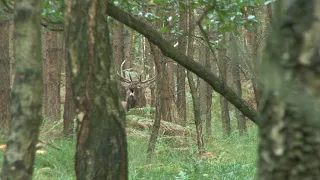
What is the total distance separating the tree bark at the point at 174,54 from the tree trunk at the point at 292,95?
10.5ft

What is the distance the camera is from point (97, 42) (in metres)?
3.57

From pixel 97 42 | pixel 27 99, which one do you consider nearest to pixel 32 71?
pixel 27 99

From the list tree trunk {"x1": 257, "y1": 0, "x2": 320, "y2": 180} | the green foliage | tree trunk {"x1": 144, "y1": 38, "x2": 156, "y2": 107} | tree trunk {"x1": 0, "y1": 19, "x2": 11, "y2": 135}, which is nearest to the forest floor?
tree trunk {"x1": 0, "y1": 19, "x2": 11, "y2": 135}

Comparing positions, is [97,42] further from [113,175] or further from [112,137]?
[113,175]

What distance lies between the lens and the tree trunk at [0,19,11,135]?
42.0 feet

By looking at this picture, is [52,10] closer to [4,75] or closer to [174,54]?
[174,54]

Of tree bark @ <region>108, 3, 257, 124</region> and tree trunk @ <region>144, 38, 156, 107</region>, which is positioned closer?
tree bark @ <region>108, 3, 257, 124</region>

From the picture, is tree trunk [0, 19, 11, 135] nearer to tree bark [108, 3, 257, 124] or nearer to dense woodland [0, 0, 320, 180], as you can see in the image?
dense woodland [0, 0, 320, 180]

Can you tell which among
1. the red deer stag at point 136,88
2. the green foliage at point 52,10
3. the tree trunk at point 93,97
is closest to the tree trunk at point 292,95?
the tree trunk at point 93,97

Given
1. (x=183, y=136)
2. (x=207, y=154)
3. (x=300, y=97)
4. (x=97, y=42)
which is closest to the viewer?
(x=300, y=97)

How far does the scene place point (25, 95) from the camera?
12.1 ft

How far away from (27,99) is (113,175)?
73 centimetres

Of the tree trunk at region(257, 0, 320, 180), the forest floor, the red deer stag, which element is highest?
the red deer stag

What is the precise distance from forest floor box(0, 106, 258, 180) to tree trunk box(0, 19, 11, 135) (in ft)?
3.16
